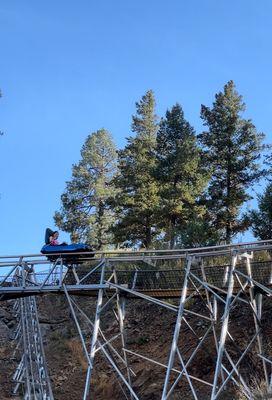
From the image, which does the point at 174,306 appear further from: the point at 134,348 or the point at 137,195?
the point at 137,195

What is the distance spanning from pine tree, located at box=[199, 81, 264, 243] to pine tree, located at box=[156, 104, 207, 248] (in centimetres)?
81

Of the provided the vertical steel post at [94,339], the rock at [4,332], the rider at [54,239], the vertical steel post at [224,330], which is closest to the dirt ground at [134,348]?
the rock at [4,332]

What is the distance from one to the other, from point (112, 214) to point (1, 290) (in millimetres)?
26421

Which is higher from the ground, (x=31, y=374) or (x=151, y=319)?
(x=151, y=319)

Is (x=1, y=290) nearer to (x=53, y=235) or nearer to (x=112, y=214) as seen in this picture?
(x=53, y=235)

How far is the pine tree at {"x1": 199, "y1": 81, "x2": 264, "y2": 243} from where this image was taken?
3481 centimetres

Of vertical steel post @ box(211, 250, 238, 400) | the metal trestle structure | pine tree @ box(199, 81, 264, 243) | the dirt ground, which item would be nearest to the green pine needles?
pine tree @ box(199, 81, 264, 243)

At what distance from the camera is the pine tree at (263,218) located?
1119 inches

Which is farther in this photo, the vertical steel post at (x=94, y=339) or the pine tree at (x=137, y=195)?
the pine tree at (x=137, y=195)

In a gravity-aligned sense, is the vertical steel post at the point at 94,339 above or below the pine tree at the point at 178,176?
below

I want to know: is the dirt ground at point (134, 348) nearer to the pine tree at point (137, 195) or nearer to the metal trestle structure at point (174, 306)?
the metal trestle structure at point (174, 306)

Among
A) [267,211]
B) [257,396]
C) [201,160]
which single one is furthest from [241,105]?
[257,396]

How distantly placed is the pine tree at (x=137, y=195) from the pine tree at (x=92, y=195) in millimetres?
3365

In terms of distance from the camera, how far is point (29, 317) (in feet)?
69.5
